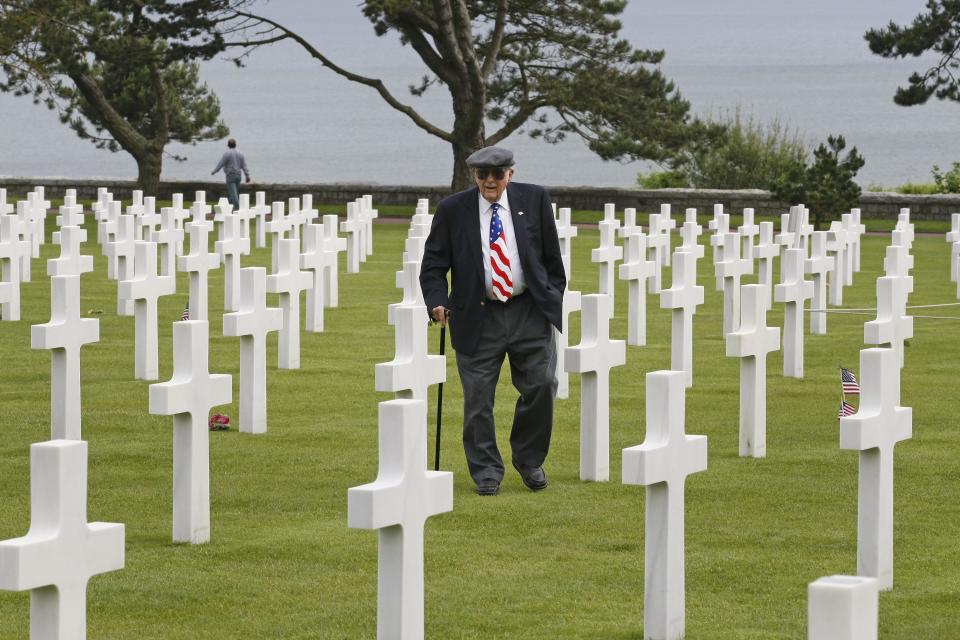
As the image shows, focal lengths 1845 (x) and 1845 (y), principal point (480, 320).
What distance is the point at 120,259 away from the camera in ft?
57.1

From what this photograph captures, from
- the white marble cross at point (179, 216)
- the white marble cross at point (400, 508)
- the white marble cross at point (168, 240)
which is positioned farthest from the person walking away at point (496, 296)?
the white marble cross at point (179, 216)

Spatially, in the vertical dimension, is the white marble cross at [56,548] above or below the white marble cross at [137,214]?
below

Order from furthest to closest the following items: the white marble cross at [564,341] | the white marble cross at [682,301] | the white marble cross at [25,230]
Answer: the white marble cross at [25,230] < the white marble cross at [682,301] < the white marble cross at [564,341]

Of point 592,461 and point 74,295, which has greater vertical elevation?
point 74,295

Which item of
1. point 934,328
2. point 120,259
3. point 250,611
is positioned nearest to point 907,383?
point 934,328

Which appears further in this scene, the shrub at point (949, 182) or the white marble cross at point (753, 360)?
the shrub at point (949, 182)

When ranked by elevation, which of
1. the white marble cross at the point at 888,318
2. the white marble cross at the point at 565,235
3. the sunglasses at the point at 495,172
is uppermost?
the sunglasses at the point at 495,172

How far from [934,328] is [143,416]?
26.2ft

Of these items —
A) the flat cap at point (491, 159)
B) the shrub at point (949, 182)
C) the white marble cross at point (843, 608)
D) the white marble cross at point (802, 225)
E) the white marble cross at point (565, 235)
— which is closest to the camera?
the white marble cross at point (843, 608)

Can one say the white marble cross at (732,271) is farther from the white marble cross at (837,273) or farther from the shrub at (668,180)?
the shrub at (668,180)

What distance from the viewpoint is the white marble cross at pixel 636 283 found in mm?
13688

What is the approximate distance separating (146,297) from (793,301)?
13.6 feet

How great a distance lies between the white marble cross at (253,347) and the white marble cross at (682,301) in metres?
2.38

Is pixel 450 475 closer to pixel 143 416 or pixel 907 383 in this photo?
pixel 143 416
